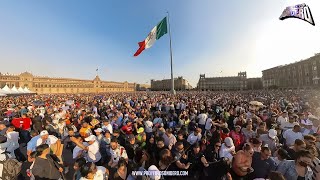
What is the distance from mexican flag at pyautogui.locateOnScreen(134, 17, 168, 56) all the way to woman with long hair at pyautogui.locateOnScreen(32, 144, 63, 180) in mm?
17717

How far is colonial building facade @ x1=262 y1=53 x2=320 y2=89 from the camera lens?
76.4m

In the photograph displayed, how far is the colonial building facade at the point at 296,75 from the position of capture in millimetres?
76438

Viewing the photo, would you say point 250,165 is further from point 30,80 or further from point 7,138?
point 30,80

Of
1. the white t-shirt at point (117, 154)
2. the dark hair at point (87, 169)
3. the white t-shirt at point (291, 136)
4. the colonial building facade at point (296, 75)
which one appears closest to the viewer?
the dark hair at point (87, 169)

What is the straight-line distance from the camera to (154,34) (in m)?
21.8

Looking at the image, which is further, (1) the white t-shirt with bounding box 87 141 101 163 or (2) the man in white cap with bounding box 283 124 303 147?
(2) the man in white cap with bounding box 283 124 303 147

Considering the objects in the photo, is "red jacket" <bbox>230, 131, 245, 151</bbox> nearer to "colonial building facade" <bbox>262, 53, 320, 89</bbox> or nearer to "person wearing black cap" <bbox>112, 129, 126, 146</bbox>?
"person wearing black cap" <bbox>112, 129, 126, 146</bbox>

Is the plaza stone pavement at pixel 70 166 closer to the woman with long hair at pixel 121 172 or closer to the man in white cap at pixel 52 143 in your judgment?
the man in white cap at pixel 52 143

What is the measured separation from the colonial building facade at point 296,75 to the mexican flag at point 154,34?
62.2 metres

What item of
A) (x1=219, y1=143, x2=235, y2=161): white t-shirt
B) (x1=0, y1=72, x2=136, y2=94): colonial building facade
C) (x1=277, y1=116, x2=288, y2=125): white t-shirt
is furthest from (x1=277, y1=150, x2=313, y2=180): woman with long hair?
(x1=0, y1=72, x2=136, y2=94): colonial building facade

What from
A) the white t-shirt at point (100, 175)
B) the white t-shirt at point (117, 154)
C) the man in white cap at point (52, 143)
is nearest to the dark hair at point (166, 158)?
the white t-shirt at point (117, 154)

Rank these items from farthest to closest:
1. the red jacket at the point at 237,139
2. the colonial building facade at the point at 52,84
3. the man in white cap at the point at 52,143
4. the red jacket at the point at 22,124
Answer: the colonial building facade at the point at 52,84, the red jacket at the point at 22,124, the red jacket at the point at 237,139, the man in white cap at the point at 52,143

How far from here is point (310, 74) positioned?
81625 mm

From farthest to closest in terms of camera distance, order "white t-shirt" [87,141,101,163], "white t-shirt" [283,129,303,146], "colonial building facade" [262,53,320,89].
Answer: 1. "colonial building facade" [262,53,320,89]
2. "white t-shirt" [283,129,303,146]
3. "white t-shirt" [87,141,101,163]
